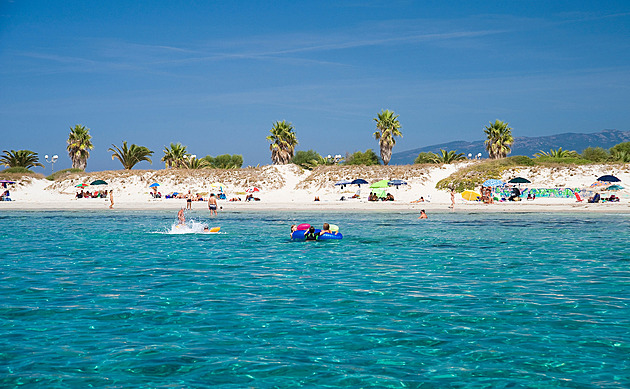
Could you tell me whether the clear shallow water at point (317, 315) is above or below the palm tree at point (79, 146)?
below

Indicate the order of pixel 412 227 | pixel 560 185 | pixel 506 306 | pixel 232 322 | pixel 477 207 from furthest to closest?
pixel 560 185 → pixel 477 207 → pixel 412 227 → pixel 506 306 → pixel 232 322

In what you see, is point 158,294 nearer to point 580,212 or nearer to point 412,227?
point 412,227

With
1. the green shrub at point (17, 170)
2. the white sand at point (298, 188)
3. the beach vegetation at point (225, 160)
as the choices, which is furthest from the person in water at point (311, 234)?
the beach vegetation at point (225, 160)

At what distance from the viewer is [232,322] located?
10.9 meters

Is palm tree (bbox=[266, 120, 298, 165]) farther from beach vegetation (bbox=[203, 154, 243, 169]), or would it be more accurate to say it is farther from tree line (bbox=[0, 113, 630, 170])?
beach vegetation (bbox=[203, 154, 243, 169])

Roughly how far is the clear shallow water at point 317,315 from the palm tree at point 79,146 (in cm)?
6812

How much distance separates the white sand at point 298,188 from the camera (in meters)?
47.8

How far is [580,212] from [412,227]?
17455mm

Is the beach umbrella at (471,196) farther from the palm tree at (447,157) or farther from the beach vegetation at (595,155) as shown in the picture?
the beach vegetation at (595,155)

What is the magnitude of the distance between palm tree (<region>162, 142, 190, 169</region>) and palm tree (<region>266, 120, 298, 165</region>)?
50.0ft

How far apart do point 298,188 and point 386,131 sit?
20.2m

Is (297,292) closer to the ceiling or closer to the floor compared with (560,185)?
closer to the floor

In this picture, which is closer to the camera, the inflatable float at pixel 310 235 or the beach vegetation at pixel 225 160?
the inflatable float at pixel 310 235

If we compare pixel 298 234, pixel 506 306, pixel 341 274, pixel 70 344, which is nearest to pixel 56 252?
pixel 298 234
